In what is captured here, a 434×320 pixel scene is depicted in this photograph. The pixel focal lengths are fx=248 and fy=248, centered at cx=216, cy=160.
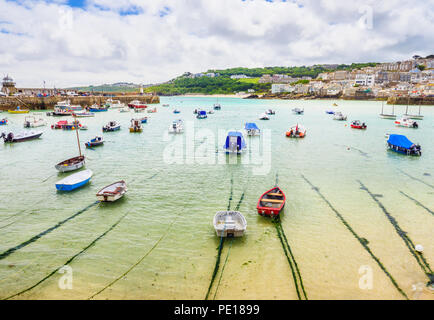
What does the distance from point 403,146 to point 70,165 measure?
39.6 m

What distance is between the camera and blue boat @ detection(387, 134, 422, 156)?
3167 centimetres

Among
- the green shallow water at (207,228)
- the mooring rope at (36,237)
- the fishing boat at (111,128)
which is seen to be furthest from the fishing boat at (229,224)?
the fishing boat at (111,128)

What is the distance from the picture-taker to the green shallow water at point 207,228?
1029 cm

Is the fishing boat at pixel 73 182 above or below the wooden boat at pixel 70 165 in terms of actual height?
below

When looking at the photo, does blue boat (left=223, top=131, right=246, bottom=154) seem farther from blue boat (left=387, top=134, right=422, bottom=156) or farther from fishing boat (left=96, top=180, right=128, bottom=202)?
blue boat (left=387, top=134, right=422, bottom=156)

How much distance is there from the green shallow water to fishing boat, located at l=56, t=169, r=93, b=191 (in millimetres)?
566

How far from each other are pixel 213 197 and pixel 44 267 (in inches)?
432

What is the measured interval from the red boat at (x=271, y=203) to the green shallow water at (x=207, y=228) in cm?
65

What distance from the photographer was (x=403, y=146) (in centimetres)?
3225

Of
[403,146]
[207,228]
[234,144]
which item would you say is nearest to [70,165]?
[207,228]

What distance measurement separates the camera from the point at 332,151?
3447 centimetres

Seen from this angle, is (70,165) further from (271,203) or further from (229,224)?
(271,203)

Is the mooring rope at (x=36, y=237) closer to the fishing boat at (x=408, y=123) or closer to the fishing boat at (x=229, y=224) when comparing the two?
the fishing boat at (x=229, y=224)

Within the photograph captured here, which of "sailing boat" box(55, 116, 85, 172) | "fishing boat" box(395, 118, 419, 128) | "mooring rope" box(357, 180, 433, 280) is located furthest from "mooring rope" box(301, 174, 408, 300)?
"fishing boat" box(395, 118, 419, 128)
